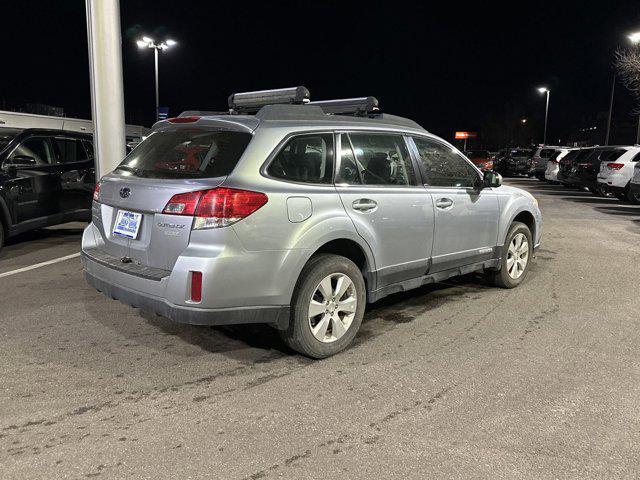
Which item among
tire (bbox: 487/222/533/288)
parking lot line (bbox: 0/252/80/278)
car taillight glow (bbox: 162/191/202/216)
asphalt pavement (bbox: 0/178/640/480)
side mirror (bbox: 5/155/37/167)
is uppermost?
side mirror (bbox: 5/155/37/167)

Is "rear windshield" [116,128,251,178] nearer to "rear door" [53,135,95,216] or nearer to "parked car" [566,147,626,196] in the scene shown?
"rear door" [53,135,95,216]

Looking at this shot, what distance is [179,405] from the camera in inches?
138

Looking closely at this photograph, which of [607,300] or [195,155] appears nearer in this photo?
[195,155]

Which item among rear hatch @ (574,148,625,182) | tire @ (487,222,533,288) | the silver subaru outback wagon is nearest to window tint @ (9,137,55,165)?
the silver subaru outback wagon

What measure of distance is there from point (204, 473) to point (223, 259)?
1.33 meters

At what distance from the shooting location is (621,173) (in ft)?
53.7

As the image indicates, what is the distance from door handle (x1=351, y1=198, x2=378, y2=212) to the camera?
4414mm

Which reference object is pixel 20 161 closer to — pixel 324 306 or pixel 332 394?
pixel 324 306

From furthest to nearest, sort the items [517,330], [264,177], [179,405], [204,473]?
[517,330] → [264,177] → [179,405] → [204,473]

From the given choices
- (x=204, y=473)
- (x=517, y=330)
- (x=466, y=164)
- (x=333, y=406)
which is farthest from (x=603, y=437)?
(x=466, y=164)

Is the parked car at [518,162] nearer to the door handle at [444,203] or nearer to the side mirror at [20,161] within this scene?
the side mirror at [20,161]

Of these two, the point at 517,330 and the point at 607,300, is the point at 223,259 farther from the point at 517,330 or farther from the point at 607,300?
the point at 607,300

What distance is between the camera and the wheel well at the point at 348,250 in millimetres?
4371

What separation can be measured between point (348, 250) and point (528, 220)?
3.18m
